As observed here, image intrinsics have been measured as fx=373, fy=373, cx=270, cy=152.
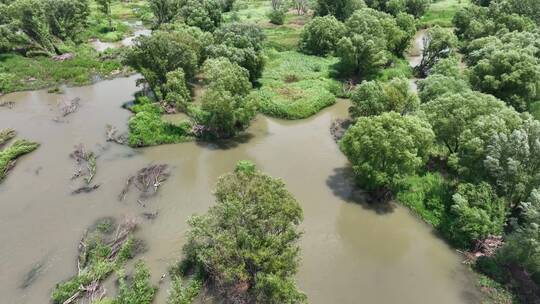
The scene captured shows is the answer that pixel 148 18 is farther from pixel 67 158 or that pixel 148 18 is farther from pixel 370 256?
pixel 370 256

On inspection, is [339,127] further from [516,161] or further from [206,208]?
[516,161]

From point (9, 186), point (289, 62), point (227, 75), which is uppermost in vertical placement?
point (227, 75)

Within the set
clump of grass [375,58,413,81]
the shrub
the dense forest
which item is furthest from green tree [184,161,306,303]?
the shrub

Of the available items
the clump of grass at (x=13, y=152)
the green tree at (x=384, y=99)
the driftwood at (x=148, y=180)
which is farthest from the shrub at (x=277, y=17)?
the clump of grass at (x=13, y=152)

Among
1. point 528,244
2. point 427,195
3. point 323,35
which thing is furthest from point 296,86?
point 528,244

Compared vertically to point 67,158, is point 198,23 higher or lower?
higher

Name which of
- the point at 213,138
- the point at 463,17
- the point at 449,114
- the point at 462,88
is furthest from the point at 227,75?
the point at 463,17

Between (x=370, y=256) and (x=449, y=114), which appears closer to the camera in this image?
(x=370, y=256)
